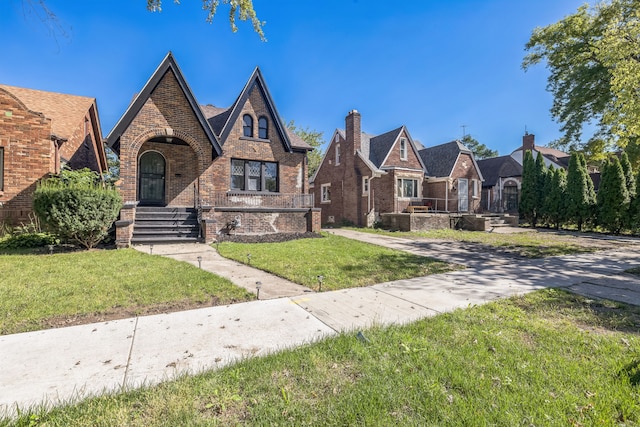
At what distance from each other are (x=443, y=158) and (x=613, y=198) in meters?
10.4

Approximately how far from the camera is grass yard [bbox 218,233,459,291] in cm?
609

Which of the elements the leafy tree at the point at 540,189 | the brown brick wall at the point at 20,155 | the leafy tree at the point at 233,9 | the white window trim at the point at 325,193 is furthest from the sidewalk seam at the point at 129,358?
the leafy tree at the point at 540,189

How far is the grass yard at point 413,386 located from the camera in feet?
6.73

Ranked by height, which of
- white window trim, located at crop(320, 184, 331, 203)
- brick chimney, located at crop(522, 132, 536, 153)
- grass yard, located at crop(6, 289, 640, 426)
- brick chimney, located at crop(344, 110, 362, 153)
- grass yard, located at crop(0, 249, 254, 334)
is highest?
brick chimney, located at crop(522, 132, 536, 153)

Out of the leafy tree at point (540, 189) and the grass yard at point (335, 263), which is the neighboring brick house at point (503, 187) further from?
the grass yard at point (335, 263)

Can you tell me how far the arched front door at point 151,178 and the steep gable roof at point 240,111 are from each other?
3174 millimetres

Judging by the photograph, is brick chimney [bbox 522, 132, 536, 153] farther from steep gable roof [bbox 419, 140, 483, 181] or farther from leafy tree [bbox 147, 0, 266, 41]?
leafy tree [bbox 147, 0, 266, 41]

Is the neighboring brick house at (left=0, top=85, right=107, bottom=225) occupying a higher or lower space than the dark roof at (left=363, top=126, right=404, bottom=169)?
lower

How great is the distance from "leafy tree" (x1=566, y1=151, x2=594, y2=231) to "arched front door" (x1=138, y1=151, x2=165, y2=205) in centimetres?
2483

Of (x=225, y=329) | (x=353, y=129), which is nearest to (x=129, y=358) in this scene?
(x=225, y=329)

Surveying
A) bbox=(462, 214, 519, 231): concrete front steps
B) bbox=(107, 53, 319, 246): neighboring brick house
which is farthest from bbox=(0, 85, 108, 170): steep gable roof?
bbox=(462, 214, 519, 231): concrete front steps

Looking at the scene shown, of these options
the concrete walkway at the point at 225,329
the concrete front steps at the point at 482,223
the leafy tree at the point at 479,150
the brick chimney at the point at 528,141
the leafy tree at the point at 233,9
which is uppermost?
the leafy tree at the point at 479,150

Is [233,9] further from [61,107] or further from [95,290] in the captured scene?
[61,107]

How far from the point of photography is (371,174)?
66.9 feet
